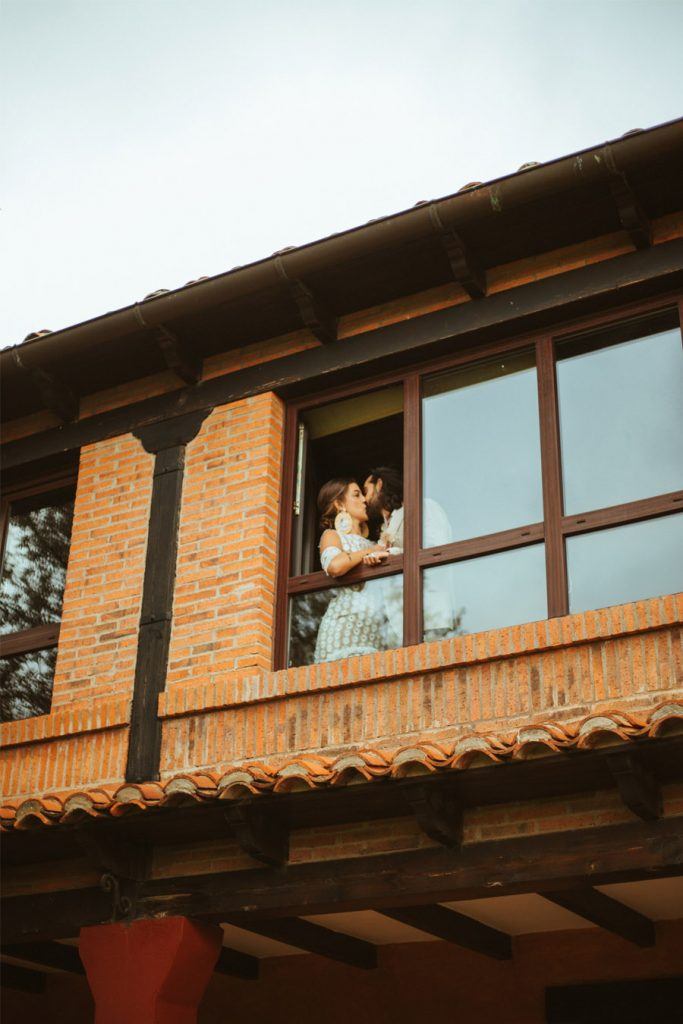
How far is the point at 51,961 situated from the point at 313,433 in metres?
3.96

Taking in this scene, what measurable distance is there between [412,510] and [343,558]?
536mm

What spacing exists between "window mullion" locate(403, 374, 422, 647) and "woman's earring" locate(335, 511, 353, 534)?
48 centimetres

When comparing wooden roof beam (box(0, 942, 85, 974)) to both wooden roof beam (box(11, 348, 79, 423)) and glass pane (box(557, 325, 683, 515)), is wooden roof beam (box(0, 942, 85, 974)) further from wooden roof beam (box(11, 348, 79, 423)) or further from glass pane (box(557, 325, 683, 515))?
glass pane (box(557, 325, 683, 515))

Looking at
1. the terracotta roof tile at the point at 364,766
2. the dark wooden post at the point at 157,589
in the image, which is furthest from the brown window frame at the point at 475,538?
the terracotta roof tile at the point at 364,766

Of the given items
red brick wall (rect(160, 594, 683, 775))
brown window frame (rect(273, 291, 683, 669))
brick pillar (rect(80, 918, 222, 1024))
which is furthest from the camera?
brown window frame (rect(273, 291, 683, 669))

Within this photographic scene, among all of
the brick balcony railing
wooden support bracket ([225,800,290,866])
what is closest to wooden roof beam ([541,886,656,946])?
the brick balcony railing

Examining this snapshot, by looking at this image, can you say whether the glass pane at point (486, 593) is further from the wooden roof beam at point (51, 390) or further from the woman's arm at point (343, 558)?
the wooden roof beam at point (51, 390)

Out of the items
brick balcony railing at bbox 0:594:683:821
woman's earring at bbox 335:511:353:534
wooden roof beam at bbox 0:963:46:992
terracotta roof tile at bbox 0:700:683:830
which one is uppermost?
woman's earring at bbox 335:511:353:534

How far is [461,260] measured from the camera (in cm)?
765

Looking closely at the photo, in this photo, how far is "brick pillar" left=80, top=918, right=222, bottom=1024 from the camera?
258 inches

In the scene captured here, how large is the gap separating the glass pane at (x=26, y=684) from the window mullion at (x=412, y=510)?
8.95 ft

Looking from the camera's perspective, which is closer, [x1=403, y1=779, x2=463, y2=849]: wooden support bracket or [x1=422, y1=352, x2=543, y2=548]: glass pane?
[x1=403, y1=779, x2=463, y2=849]: wooden support bracket

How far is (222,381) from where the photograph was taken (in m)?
8.63

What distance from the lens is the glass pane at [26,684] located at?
27.6 ft
